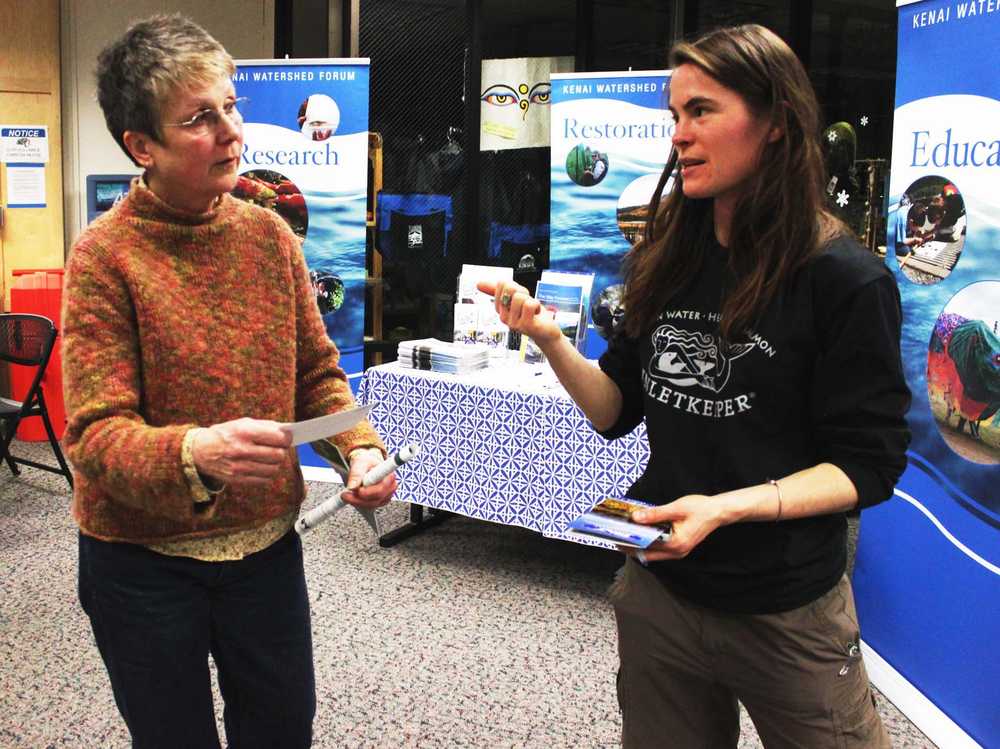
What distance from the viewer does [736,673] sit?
4.61 feet

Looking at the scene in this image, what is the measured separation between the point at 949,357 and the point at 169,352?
2138mm

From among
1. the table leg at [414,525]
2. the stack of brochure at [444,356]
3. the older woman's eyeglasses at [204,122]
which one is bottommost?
the table leg at [414,525]

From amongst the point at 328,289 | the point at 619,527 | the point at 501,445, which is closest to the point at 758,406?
the point at 619,527

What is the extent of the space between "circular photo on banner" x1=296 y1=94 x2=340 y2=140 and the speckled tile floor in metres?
1.86

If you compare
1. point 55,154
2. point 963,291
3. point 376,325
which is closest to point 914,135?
point 963,291

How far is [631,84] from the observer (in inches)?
171

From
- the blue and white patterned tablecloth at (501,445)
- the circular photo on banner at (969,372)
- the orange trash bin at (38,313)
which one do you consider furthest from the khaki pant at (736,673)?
the orange trash bin at (38,313)

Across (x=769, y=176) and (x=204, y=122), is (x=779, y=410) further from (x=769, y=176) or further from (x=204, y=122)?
(x=204, y=122)

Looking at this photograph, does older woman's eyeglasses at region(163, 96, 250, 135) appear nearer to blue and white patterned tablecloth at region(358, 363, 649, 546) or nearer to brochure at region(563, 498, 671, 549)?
brochure at region(563, 498, 671, 549)

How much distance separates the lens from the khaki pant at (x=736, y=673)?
53.5 inches

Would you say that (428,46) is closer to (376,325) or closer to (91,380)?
(376,325)

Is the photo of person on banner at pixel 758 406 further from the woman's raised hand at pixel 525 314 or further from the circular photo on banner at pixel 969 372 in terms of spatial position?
the circular photo on banner at pixel 969 372

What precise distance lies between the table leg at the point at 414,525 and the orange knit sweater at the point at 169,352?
2671mm

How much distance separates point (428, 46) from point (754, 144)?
16.0ft
